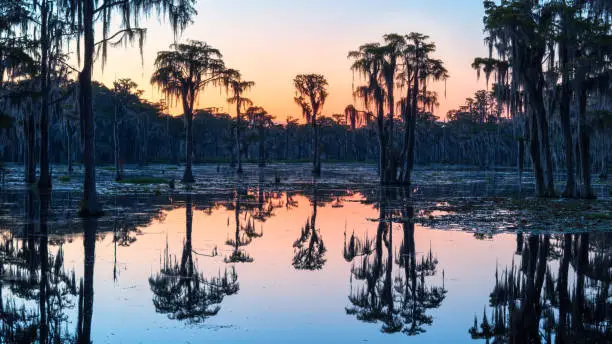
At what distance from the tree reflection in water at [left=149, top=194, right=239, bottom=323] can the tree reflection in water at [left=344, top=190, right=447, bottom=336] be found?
7.34 feet

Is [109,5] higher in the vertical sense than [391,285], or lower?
higher

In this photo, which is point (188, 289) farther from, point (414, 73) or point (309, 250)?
point (414, 73)

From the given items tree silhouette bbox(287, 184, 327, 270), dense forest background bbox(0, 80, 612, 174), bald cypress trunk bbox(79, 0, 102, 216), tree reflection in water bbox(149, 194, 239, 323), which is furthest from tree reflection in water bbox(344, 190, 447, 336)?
dense forest background bbox(0, 80, 612, 174)

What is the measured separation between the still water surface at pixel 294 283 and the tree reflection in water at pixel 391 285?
4cm

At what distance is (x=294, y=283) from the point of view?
32.0ft

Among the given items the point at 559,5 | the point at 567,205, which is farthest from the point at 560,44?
the point at 567,205

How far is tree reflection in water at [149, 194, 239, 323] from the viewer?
25.7ft

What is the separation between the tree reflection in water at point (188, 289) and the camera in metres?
7.85

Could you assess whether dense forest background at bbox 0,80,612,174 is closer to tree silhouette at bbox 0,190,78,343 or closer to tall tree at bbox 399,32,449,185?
tall tree at bbox 399,32,449,185

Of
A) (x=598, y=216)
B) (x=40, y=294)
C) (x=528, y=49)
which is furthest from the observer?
(x=528, y=49)


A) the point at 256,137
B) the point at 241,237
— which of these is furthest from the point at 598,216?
the point at 256,137

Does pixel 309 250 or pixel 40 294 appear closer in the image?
pixel 40 294

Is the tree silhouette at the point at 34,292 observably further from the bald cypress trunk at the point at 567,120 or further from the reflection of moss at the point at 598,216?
the bald cypress trunk at the point at 567,120

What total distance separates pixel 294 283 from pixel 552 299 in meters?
4.50
